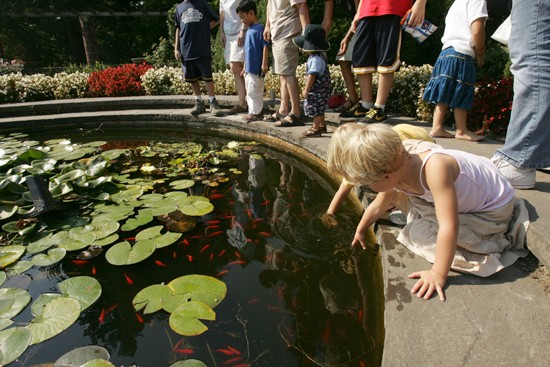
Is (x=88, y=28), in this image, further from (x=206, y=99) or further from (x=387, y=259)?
(x=387, y=259)

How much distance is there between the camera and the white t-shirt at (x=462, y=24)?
8.26ft

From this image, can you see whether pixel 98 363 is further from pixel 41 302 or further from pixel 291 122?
pixel 291 122

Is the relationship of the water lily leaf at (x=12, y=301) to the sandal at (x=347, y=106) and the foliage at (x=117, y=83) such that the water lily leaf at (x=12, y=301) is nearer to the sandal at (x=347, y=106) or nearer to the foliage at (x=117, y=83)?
the sandal at (x=347, y=106)

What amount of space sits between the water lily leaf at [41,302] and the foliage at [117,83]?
6.03 m

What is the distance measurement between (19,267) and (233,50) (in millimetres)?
3783

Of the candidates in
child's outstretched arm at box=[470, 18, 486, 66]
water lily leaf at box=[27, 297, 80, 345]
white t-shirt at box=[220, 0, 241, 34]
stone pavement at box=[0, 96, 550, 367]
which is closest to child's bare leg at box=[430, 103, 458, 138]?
child's outstretched arm at box=[470, 18, 486, 66]

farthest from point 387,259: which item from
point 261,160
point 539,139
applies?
point 261,160

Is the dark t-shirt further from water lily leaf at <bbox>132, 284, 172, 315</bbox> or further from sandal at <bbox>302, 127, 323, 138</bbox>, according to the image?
water lily leaf at <bbox>132, 284, 172, 315</bbox>

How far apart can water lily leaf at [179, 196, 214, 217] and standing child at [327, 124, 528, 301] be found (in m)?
1.29

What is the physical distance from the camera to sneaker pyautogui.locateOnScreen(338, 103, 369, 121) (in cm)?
368

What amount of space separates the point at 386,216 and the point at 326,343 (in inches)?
34.7

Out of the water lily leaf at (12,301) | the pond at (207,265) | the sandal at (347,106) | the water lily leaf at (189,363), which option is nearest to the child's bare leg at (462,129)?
the pond at (207,265)

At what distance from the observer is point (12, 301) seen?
1750mm

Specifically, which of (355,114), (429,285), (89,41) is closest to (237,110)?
(355,114)
